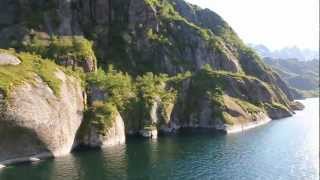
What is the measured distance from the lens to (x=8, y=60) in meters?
141

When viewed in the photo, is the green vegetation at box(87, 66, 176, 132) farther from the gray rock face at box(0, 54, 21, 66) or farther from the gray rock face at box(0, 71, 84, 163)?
the gray rock face at box(0, 54, 21, 66)

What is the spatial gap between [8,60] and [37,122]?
2384 cm

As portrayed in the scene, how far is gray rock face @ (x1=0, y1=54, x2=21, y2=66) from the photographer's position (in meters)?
139

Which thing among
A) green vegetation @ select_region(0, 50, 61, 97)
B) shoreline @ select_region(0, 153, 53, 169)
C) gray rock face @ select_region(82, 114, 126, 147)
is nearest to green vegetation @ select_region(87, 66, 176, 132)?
gray rock face @ select_region(82, 114, 126, 147)

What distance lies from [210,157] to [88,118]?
40.9 meters

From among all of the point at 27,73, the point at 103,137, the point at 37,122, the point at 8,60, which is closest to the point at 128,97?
the point at 103,137

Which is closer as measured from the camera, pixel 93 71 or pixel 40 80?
pixel 40 80

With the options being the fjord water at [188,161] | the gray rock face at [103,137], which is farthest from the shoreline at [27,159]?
the gray rock face at [103,137]

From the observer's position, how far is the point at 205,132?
186250 mm

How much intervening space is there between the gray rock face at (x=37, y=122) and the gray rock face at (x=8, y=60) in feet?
32.9

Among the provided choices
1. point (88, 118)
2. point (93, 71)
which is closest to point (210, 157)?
point (88, 118)

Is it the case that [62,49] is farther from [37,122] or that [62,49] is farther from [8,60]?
[37,122]

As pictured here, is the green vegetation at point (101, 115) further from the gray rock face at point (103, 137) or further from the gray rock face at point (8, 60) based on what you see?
the gray rock face at point (8, 60)

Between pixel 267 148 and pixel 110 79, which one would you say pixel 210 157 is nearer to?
pixel 267 148
